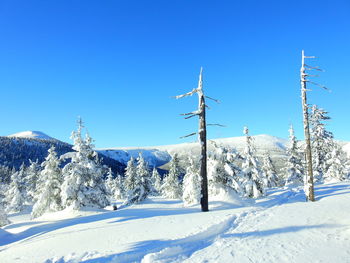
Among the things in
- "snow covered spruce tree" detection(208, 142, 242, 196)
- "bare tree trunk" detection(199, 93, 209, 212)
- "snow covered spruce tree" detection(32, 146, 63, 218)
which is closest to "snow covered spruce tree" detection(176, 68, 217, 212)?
"bare tree trunk" detection(199, 93, 209, 212)

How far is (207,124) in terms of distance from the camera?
16500 mm

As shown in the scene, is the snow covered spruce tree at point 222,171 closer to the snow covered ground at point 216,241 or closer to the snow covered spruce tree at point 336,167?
the snow covered ground at point 216,241

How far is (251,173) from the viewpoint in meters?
31.5

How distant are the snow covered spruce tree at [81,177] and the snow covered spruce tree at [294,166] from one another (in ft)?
110

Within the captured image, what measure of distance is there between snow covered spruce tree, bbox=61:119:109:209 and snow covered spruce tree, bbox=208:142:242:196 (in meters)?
12.4

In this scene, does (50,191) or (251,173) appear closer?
(50,191)

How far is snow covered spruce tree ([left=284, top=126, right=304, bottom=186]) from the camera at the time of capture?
42.7 meters

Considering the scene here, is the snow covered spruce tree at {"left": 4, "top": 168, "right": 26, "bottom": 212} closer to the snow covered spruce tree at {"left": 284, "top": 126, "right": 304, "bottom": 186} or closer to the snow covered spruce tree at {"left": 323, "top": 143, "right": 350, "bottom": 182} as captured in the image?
the snow covered spruce tree at {"left": 284, "top": 126, "right": 304, "bottom": 186}

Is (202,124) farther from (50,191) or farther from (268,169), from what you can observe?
(268,169)

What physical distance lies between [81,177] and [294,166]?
36900 millimetres

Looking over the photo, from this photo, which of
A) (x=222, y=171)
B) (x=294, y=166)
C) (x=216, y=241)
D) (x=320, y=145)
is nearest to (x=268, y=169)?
(x=294, y=166)

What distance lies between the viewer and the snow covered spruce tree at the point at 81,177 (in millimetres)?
23844

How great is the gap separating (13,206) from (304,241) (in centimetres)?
5918

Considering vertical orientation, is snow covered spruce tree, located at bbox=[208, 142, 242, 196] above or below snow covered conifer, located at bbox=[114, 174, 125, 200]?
above
